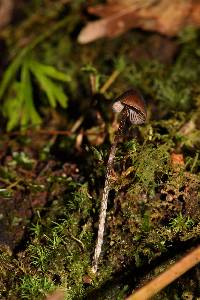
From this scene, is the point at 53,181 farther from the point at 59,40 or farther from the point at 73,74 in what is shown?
the point at 59,40

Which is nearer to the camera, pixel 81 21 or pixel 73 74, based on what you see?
pixel 73 74

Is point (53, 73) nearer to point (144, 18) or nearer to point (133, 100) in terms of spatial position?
point (144, 18)

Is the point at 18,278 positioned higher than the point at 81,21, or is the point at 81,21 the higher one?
the point at 81,21

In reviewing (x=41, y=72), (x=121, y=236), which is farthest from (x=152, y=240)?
(x=41, y=72)

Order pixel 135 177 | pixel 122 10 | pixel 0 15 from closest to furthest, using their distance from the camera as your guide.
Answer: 1. pixel 135 177
2. pixel 122 10
3. pixel 0 15

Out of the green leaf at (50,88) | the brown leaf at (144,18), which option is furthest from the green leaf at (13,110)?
the brown leaf at (144,18)

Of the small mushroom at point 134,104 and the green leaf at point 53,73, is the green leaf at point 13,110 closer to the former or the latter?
the green leaf at point 53,73
